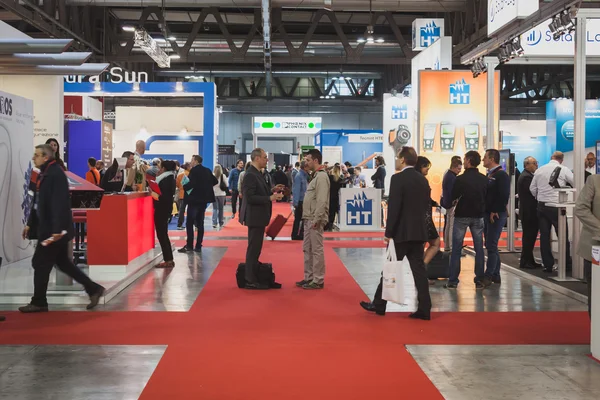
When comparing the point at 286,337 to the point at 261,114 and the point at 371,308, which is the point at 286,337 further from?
the point at 261,114

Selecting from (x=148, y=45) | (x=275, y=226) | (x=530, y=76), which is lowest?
(x=275, y=226)

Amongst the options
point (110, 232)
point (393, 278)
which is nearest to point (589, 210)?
point (393, 278)

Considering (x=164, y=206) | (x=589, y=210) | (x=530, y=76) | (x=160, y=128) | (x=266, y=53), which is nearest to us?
(x=589, y=210)

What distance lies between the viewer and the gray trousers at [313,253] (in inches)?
279

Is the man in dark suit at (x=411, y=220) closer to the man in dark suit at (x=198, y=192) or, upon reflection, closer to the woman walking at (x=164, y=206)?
the woman walking at (x=164, y=206)

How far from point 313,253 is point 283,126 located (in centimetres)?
1852

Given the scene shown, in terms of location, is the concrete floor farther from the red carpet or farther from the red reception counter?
the red reception counter

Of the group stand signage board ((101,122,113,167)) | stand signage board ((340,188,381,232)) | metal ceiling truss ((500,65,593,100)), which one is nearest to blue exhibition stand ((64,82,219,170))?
stand signage board ((101,122,113,167))

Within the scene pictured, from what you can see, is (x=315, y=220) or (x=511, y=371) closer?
(x=511, y=371)

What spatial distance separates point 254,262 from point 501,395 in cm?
392

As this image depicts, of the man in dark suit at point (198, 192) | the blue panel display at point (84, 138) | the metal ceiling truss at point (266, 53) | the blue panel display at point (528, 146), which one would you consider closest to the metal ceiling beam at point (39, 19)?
the metal ceiling truss at point (266, 53)

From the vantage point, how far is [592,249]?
4.45 metres

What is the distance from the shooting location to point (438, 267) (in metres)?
7.75

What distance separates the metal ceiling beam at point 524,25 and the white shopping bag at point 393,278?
143 inches
